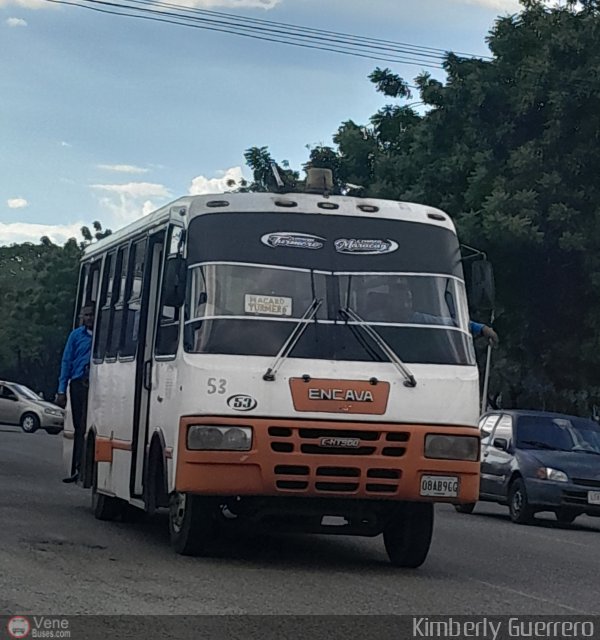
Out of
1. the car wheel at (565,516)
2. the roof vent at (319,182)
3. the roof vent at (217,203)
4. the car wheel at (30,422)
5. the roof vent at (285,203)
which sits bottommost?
the car wheel at (30,422)

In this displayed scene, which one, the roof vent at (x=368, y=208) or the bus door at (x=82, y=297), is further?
the bus door at (x=82, y=297)

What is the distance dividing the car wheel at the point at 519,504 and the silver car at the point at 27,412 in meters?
26.3

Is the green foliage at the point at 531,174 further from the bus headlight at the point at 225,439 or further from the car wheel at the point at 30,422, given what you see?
the bus headlight at the point at 225,439

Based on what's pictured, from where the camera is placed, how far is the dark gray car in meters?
19.1

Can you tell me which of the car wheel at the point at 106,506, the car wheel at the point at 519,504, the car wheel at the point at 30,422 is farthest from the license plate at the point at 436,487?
the car wheel at the point at 30,422

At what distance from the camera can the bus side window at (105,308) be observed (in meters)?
14.3

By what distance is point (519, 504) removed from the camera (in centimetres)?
1948

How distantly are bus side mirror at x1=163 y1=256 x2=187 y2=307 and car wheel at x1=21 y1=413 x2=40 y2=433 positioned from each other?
34.3 m

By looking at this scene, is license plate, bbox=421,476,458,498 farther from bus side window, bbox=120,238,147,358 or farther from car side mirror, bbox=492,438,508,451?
car side mirror, bbox=492,438,508,451

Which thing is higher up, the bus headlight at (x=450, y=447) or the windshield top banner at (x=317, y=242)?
the windshield top banner at (x=317, y=242)

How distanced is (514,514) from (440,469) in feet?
30.9

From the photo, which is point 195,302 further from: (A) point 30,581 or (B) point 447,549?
(B) point 447,549

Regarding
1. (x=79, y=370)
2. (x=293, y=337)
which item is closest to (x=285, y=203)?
(x=293, y=337)

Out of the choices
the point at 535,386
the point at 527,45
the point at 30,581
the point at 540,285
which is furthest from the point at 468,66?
the point at 30,581
